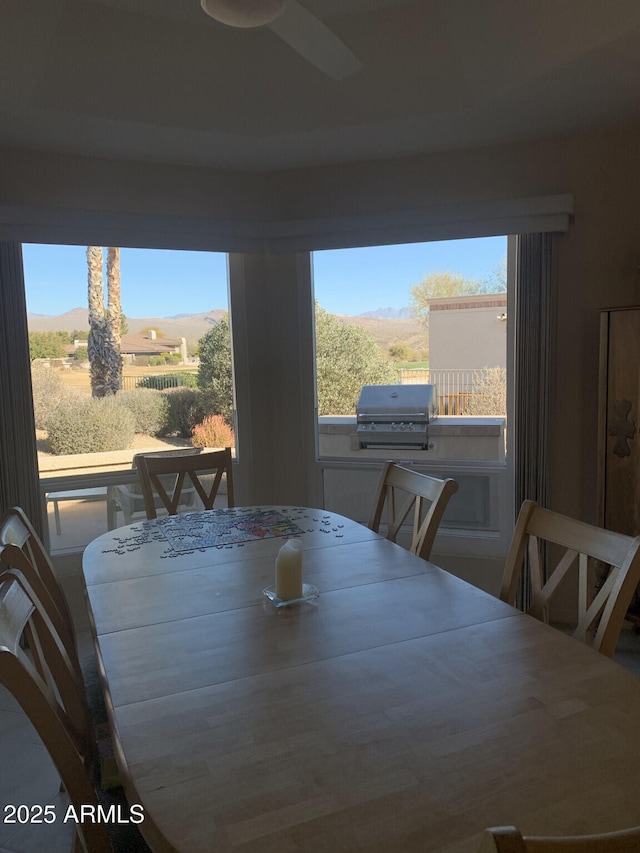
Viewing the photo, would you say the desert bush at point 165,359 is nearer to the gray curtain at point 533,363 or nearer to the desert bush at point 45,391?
the desert bush at point 45,391

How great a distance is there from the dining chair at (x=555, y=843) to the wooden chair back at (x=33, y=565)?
1.25 meters

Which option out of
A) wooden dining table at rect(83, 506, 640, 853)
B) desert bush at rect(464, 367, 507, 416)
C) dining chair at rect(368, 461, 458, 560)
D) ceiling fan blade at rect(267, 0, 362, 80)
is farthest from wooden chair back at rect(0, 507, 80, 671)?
desert bush at rect(464, 367, 507, 416)

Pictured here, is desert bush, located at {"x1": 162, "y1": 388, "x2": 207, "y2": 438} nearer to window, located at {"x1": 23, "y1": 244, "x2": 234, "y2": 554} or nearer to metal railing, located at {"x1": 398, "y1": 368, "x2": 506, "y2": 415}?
window, located at {"x1": 23, "y1": 244, "x2": 234, "y2": 554}

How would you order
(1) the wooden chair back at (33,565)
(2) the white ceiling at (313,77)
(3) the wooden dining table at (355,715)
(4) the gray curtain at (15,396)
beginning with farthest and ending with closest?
(4) the gray curtain at (15,396) → (2) the white ceiling at (313,77) → (1) the wooden chair back at (33,565) → (3) the wooden dining table at (355,715)

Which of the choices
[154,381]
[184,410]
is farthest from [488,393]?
[154,381]

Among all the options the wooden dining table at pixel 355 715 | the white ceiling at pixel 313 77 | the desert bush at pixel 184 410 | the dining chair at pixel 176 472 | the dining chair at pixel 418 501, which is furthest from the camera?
the desert bush at pixel 184 410

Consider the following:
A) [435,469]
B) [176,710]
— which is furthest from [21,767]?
[435,469]

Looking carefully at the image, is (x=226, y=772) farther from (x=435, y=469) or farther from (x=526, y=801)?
(x=435, y=469)

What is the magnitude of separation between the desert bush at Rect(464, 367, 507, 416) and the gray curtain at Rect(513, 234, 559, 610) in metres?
0.17

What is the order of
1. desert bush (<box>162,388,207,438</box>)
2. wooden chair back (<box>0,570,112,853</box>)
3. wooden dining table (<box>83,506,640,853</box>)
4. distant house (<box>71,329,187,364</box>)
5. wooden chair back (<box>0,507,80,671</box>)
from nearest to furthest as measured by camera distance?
1. wooden dining table (<box>83,506,640,853</box>)
2. wooden chair back (<box>0,570,112,853</box>)
3. wooden chair back (<box>0,507,80,671</box>)
4. distant house (<box>71,329,187,364</box>)
5. desert bush (<box>162,388,207,438</box>)

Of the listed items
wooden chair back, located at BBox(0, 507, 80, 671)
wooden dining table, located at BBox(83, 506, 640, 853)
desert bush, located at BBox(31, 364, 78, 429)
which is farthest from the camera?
desert bush, located at BBox(31, 364, 78, 429)

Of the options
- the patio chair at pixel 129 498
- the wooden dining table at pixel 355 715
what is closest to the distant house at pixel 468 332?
the patio chair at pixel 129 498

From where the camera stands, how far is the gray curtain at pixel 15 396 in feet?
10.1

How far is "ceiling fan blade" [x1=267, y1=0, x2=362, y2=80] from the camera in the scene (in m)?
1.67
